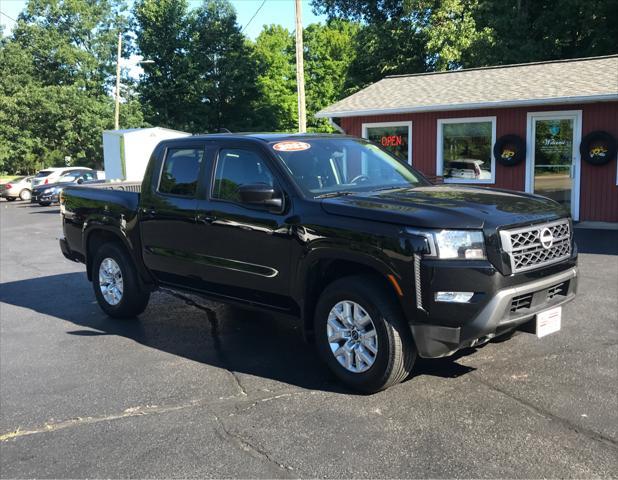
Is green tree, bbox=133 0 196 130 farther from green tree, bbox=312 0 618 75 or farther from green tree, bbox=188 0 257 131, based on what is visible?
green tree, bbox=312 0 618 75

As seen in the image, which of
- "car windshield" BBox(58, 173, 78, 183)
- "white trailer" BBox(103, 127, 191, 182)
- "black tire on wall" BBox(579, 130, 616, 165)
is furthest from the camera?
"car windshield" BBox(58, 173, 78, 183)

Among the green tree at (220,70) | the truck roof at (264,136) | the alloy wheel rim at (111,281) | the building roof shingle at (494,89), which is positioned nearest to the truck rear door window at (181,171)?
the truck roof at (264,136)

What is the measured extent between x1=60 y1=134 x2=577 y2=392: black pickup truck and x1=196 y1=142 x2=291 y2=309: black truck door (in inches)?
0.5

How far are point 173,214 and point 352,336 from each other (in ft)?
7.26

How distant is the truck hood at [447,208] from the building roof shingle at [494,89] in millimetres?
9507

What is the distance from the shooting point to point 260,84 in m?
43.8

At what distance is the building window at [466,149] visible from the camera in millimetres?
14875

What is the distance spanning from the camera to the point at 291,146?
5.13 metres

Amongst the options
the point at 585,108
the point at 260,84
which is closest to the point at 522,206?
the point at 585,108

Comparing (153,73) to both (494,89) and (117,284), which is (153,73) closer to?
(494,89)

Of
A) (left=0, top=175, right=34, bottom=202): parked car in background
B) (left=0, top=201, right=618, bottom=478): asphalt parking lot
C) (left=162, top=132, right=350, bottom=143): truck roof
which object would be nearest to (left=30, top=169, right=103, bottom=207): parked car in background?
(left=0, top=175, right=34, bottom=202): parked car in background

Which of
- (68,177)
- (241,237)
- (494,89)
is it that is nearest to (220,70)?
(68,177)

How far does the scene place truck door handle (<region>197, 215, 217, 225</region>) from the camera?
5266 millimetres

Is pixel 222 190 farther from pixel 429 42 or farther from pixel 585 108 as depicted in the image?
pixel 429 42
